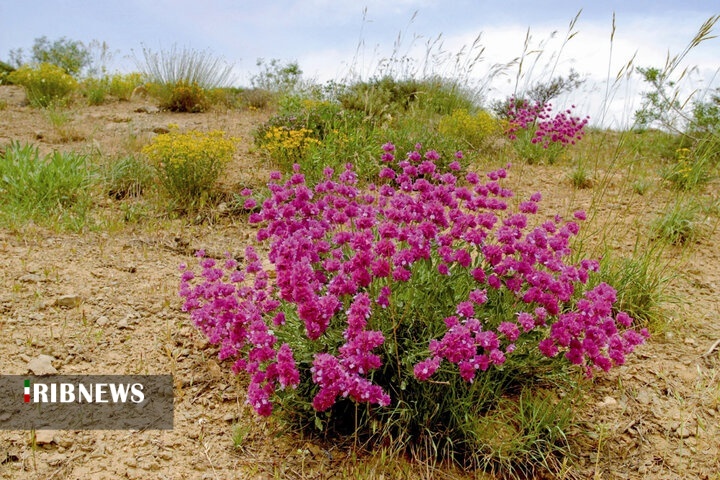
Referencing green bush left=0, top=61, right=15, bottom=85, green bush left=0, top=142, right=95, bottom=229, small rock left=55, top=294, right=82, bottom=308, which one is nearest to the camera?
small rock left=55, top=294, right=82, bottom=308

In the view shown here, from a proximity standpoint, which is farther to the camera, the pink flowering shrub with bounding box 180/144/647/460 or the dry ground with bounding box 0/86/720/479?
the dry ground with bounding box 0/86/720/479

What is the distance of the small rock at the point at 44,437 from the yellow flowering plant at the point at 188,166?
10.2 ft

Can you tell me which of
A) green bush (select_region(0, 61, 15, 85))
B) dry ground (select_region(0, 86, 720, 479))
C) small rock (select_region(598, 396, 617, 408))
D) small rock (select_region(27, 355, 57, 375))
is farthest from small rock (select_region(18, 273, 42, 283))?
green bush (select_region(0, 61, 15, 85))

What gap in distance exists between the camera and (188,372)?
3.04 meters

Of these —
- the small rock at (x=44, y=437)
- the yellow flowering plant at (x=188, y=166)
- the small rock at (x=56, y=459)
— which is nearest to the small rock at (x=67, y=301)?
the small rock at (x=44, y=437)

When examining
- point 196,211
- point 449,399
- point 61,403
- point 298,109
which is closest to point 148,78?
point 298,109

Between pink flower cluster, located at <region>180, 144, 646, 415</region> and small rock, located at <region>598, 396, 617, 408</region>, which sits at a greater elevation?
pink flower cluster, located at <region>180, 144, 646, 415</region>

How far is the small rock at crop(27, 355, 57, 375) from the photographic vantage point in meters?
2.88

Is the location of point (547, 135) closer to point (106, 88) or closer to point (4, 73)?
point (106, 88)

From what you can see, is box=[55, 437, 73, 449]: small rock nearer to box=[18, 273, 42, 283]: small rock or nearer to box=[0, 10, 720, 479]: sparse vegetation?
box=[0, 10, 720, 479]: sparse vegetation

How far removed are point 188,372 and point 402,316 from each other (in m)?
1.44

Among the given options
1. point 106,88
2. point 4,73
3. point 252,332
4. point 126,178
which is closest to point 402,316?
point 252,332

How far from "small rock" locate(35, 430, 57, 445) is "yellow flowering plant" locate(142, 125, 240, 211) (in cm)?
311

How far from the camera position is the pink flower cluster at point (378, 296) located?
2.09m
